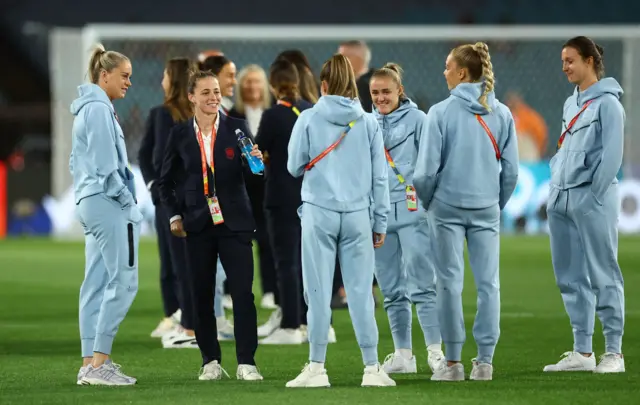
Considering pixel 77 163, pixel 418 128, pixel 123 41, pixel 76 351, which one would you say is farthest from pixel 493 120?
pixel 123 41

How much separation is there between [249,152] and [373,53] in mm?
18027

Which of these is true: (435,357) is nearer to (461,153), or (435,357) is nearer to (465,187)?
(465,187)

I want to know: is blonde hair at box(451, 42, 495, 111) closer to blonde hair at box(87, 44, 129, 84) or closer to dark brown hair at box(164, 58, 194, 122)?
blonde hair at box(87, 44, 129, 84)

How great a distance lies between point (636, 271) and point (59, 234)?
12344 mm

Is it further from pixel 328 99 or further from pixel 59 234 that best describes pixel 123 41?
pixel 328 99

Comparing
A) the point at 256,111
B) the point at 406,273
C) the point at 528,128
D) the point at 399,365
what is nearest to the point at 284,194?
the point at 256,111

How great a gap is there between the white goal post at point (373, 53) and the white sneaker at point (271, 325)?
13.2m

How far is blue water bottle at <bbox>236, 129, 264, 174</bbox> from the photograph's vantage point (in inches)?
316

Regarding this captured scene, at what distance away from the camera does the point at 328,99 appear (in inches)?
307

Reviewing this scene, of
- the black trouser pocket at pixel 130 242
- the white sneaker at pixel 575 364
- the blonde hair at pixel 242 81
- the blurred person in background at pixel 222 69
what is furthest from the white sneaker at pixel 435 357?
the blonde hair at pixel 242 81

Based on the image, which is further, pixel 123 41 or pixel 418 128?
pixel 123 41

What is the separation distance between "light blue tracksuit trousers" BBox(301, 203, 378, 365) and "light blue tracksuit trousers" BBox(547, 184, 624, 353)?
5.06ft

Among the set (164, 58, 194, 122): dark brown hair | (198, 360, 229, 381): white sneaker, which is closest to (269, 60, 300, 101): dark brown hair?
(164, 58, 194, 122): dark brown hair

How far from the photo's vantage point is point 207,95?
816cm
